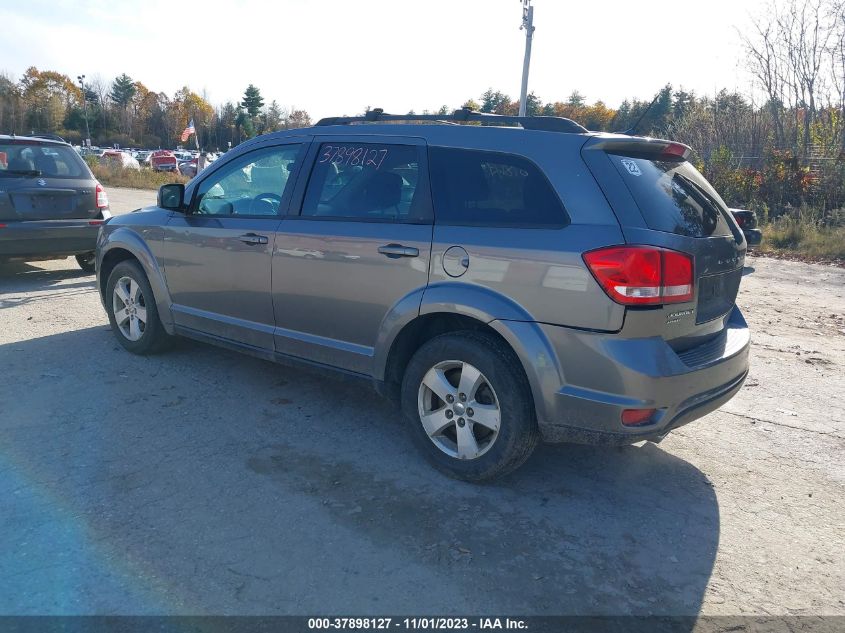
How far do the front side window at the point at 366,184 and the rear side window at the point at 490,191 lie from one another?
0.14 meters

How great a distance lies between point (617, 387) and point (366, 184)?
1969 millimetres

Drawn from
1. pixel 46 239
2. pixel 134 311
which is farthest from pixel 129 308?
pixel 46 239

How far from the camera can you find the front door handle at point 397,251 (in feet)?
12.2

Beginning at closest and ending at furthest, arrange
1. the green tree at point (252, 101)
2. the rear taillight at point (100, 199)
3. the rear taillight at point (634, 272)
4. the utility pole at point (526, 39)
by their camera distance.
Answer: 1. the rear taillight at point (634, 272)
2. the rear taillight at point (100, 199)
3. the utility pole at point (526, 39)
4. the green tree at point (252, 101)

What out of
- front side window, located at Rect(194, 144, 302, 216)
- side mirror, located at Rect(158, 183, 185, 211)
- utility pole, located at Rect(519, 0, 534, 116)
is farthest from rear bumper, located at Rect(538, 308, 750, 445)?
utility pole, located at Rect(519, 0, 534, 116)

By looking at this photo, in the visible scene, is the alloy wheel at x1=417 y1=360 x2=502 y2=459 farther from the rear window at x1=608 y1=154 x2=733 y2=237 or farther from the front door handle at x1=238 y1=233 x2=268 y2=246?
the front door handle at x1=238 y1=233 x2=268 y2=246

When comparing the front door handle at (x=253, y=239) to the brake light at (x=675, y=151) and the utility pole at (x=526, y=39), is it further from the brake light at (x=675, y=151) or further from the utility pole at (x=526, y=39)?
the utility pole at (x=526, y=39)

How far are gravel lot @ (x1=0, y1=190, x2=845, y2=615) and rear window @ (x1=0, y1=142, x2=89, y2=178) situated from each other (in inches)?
152

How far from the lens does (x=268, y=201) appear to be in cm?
461

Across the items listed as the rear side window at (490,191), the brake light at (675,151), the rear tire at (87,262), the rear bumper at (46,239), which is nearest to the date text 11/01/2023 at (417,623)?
the rear side window at (490,191)

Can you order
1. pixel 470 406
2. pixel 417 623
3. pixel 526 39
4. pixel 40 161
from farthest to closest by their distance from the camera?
pixel 526 39 → pixel 40 161 → pixel 470 406 → pixel 417 623

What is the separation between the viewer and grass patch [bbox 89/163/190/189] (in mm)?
28922

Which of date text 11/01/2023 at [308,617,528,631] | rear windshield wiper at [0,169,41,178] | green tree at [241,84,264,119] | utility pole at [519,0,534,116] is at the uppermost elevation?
green tree at [241,84,264,119]

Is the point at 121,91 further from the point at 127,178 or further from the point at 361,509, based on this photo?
the point at 361,509
